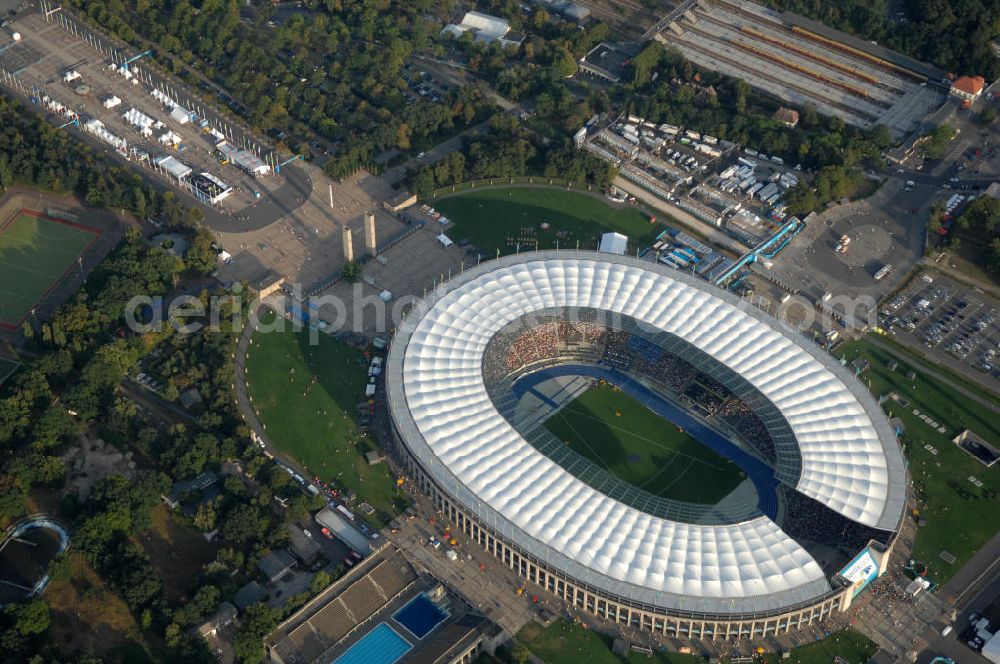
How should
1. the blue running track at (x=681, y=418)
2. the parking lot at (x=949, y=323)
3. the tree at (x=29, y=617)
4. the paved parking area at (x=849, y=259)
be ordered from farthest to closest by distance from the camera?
1. the paved parking area at (x=849, y=259)
2. the parking lot at (x=949, y=323)
3. the blue running track at (x=681, y=418)
4. the tree at (x=29, y=617)

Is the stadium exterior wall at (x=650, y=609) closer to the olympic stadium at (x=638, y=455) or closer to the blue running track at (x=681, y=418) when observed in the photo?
the olympic stadium at (x=638, y=455)

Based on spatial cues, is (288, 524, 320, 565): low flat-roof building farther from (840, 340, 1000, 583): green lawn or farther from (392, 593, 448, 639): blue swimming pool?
(840, 340, 1000, 583): green lawn

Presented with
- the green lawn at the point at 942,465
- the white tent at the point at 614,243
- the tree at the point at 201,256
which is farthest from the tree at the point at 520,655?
the tree at the point at 201,256

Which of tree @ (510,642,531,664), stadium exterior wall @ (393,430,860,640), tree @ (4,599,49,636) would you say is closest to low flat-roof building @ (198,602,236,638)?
tree @ (4,599,49,636)

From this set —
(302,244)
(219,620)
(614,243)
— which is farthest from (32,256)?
(614,243)

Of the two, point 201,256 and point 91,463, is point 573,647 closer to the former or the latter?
point 91,463

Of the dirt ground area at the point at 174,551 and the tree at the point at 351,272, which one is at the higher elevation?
the tree at the point at 351,272
